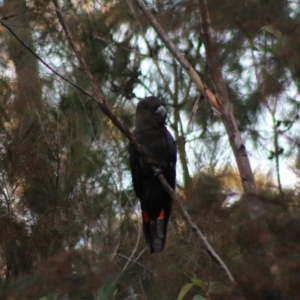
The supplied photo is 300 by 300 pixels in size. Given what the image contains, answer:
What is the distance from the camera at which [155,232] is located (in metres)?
5.52

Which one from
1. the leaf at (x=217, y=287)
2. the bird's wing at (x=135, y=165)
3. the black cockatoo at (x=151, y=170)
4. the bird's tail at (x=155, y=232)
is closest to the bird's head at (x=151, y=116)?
the black cockatoo at (x=151, y=170)

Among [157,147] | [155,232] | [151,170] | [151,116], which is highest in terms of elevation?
[151,116]

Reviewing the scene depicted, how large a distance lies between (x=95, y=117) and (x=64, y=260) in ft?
13.6

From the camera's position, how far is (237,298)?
2564mm

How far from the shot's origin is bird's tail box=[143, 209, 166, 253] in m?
5.39

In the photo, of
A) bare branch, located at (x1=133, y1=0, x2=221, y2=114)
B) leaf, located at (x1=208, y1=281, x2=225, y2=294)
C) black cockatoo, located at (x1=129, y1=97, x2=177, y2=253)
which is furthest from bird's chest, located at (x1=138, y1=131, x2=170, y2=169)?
leaf, located at (x1=208, y1=281, x2=225, y2=294)

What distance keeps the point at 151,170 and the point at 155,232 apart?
1.55ft

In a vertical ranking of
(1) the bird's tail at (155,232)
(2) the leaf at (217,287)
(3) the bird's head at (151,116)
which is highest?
(3) the bird's head at (151,116)

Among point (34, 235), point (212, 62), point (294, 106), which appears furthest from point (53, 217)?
point (212, 62)

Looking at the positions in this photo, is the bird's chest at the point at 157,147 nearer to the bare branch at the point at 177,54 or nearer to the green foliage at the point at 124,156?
the green foliage at the point at 124,156

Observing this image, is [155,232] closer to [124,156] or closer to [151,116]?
[151,116]

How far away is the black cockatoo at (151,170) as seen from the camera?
17.7 feet

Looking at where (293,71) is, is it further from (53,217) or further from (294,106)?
(53,217)

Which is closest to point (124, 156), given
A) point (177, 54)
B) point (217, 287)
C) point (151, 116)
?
point (151, 116)
